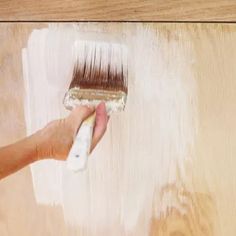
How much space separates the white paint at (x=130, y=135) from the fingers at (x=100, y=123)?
0.04 feet

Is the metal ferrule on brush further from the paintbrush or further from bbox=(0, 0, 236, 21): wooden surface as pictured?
bbox=(0, 0, 236, 21): wooden surface

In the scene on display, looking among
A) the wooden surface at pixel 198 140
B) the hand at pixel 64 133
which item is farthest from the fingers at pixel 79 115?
the wooden surface at pixel 198 140

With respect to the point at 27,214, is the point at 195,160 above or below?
above

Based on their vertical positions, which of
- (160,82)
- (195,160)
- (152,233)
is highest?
(160,82)

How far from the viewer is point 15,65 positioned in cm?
74

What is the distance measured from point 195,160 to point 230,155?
0.17ft

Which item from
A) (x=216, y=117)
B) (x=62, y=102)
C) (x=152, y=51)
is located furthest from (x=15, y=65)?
(x=216, y=117)

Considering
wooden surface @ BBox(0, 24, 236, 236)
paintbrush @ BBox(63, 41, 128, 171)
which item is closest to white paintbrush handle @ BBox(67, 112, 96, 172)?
paintbrush @ BBox(63, 41, 128, 171)

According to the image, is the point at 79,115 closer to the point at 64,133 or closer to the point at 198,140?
the point at 64,133

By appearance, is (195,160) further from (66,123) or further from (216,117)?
(66,123)

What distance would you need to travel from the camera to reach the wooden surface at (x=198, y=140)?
645 mm

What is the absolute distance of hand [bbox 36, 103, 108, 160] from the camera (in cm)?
71

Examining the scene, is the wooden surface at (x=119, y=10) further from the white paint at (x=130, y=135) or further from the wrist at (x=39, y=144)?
the wrist at (x=39, y=144)

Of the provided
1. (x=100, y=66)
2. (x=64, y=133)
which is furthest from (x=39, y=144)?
(x=100, y=66)
